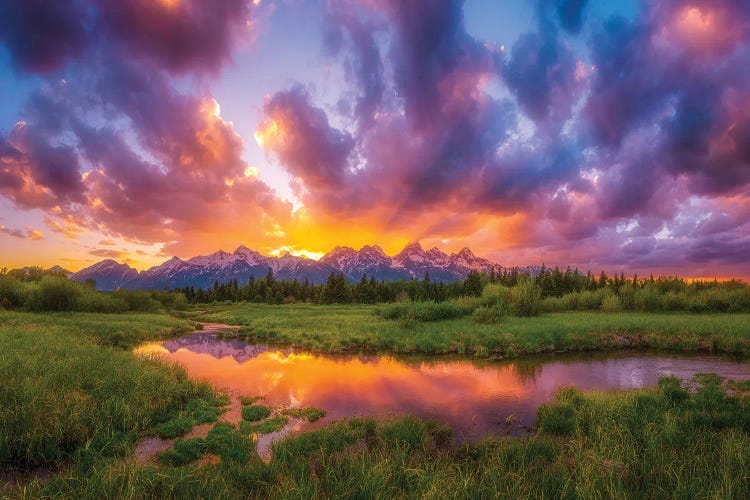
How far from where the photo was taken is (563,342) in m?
29.0

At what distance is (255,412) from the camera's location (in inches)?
551

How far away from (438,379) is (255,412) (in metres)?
10.4

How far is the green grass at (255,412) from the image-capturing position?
13.6 m

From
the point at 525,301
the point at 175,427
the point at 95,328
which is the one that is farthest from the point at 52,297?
the point at 525,301

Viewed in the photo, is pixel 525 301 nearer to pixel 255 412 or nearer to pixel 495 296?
pixel 495 296

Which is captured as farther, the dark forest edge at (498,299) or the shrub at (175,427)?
the dark forest edge at (498,299)

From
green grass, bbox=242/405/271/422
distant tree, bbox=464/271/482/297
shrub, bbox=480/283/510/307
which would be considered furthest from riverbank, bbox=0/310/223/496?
distant tree, bbox=464/271/482/297

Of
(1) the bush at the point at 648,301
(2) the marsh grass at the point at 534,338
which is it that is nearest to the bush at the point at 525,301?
(2) the marsh grass at the point at 534,338

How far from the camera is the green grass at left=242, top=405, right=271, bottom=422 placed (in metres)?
13.6

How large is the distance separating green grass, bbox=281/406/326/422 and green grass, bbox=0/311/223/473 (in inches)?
119

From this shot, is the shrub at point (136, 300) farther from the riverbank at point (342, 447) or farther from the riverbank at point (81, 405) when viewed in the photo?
the riverbank at point (342, 447)

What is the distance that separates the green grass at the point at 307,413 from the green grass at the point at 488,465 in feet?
6.35

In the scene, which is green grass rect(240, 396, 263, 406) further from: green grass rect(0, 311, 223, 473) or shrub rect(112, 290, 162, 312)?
shrub rect(112, 290, 162, 312)

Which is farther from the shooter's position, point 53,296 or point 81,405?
point 53,296
